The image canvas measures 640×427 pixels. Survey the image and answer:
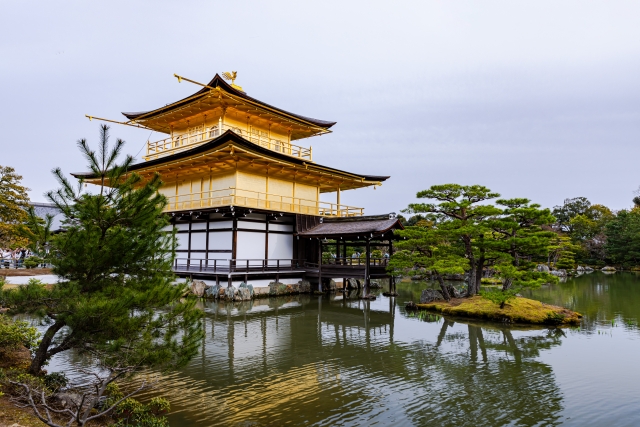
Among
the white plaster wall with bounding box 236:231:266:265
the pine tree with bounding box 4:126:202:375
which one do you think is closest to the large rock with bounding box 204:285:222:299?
the white plaster wall with bounding box 236:231:266:265

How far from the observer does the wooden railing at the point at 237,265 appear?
19344mm

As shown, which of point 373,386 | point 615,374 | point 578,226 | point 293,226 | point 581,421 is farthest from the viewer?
point 578,226

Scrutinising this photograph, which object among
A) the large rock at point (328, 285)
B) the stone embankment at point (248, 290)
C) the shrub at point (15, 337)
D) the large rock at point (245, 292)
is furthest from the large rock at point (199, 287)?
the shrub at point (15, 337)

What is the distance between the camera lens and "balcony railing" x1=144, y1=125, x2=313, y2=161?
2317 centimetres

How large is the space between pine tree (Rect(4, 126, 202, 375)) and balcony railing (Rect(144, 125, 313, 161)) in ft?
57.4

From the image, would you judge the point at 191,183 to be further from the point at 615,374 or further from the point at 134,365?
the point at 615,374

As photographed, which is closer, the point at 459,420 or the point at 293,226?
the point at 459,420

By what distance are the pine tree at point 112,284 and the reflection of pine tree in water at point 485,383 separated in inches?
155

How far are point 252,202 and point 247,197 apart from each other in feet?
1.19

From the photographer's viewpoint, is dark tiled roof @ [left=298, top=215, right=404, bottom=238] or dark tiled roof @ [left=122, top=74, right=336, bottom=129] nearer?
dark tiled roof @ [left=298, top=215, right=404, bottom=238]

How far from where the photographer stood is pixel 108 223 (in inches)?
226

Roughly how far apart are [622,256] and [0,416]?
49.9m

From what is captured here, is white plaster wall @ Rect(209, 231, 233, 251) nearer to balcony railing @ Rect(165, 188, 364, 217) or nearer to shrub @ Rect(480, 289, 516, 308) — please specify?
balcony railing @ Rect(165, 188, 364, 217)

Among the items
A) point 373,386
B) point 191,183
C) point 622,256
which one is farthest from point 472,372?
point 622,256
